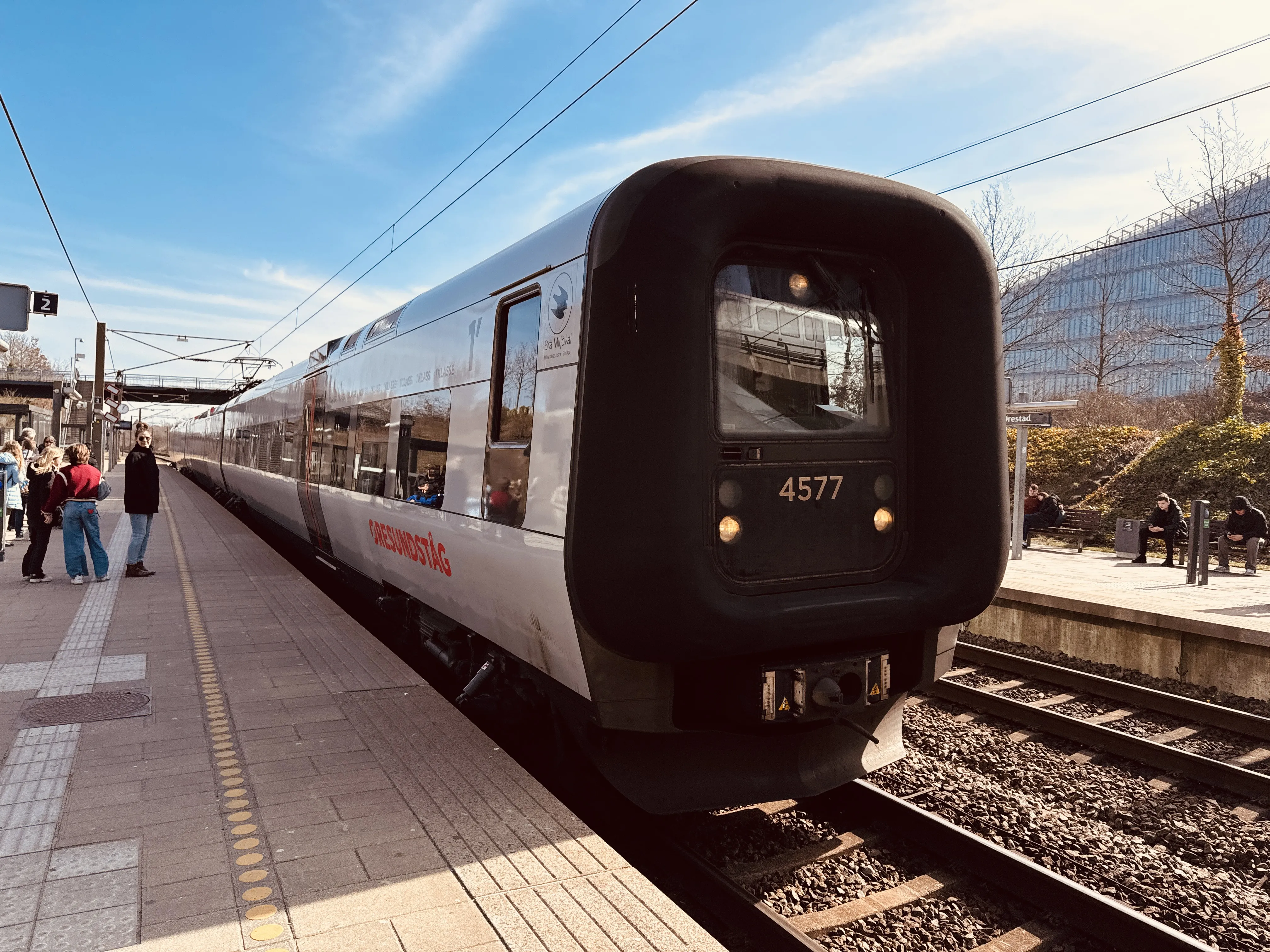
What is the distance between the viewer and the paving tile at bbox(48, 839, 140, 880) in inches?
129

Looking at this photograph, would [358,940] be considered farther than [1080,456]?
No

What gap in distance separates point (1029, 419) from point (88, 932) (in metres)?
12.8

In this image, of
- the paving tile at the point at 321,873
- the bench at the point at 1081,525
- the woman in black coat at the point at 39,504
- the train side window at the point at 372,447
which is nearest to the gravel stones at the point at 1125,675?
the train side window at the point at 372,447

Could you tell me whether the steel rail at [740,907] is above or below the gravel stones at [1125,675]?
below

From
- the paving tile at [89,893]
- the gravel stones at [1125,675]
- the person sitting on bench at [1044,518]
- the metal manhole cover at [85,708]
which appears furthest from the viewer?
the person sitting on bench at [1044,518]

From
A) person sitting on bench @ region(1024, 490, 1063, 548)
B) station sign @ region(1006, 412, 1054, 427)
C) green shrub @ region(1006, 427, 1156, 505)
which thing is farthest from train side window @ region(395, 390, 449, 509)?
green shrub @ region(1006, 427, 1156, 505)

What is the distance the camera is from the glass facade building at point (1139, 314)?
84.1 feet

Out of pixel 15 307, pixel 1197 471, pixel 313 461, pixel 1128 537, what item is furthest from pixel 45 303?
pixel 1197 471

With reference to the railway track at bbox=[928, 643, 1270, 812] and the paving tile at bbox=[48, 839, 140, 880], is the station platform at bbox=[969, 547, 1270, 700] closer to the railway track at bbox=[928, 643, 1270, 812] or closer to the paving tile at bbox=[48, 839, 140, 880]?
the railway track at bbox=[928, 643, 1270, 812]

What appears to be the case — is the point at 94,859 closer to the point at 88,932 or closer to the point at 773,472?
the point at 88,932

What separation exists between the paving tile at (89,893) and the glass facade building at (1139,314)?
40.3ft

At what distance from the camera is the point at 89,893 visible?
310 centimetres

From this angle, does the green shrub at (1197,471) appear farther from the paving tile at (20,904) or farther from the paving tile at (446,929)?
the paving tile at (20,904)

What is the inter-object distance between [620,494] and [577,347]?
64cm
